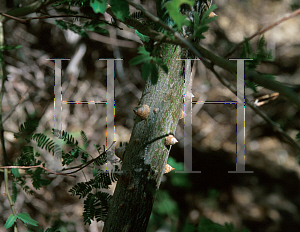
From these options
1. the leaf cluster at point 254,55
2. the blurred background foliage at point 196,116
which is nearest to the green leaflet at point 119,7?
the leaf cluster at point 254,55

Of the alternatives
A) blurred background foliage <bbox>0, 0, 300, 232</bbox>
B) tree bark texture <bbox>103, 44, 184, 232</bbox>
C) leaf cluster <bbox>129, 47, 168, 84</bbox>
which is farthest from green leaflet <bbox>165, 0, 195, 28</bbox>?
blurred background foliage <bbox>0, 0, 300, 232</bbox>

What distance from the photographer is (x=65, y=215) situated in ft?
5.10

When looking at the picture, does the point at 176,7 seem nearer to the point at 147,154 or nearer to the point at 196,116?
the point at 147,154

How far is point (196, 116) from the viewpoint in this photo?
1722 millimetres

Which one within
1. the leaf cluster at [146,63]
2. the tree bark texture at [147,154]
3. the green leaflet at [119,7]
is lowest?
the tree bark texture at [147,154]

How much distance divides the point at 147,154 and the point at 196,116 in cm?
122

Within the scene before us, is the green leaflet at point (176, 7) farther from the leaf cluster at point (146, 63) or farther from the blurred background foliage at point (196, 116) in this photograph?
the blurred background foliage at point (196, 116)

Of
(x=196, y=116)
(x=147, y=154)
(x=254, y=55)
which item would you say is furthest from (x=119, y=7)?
(x=196, y=116)

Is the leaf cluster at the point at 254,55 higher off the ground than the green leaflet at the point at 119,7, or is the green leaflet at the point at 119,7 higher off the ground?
the green leaflet at the point at 119,7

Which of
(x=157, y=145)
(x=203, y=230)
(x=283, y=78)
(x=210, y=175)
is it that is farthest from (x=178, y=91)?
(x=283, y=78)

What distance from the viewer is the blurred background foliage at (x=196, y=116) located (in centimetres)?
156

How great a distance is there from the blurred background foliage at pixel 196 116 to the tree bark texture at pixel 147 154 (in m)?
1.03

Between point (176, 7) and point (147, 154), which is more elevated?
point (176, 7)

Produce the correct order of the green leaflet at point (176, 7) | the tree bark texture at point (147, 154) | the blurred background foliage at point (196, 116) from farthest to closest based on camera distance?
the blurred background foliage at point (196, 116) → the tree bark texture at point (147, 154) → the green leaflet at point (176, 7)
